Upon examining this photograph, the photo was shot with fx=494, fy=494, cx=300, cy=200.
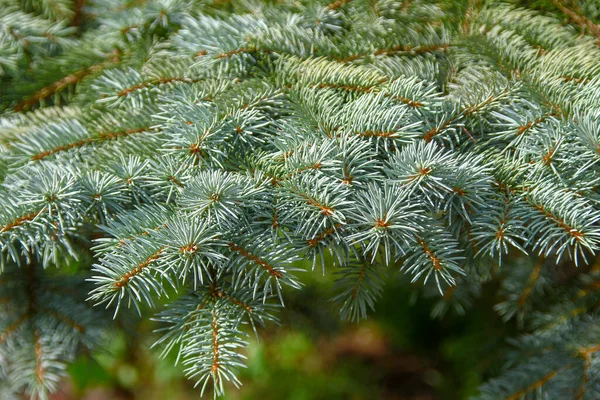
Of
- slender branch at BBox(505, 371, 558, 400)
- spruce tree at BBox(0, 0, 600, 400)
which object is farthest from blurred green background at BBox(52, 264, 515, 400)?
spruce tree at BBox(0, 0, 600, 400)

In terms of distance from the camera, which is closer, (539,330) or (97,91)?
(97,91)

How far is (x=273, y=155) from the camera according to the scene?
25.4 inches

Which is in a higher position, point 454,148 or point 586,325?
point 454,148

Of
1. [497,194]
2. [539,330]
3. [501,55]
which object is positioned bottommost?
[539,330]

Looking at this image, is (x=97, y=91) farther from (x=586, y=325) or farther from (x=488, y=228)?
(x=586, y=325)

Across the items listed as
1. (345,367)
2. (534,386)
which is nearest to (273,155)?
(534,386)

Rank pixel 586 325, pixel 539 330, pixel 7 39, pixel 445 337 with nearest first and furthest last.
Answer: pixel 7 39 → pixel 586 325 → pixel 539 330 → pixel 445 337

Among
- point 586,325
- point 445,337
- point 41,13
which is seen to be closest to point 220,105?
point 41,13

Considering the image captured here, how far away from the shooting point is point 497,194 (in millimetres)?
635

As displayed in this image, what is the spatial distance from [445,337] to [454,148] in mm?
1639

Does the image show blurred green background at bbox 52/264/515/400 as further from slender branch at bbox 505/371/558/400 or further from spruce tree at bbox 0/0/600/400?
spruce tree at bbox 0/0/600/400

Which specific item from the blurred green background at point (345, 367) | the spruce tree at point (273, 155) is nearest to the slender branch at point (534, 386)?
the spruce tree at point (273, 155)

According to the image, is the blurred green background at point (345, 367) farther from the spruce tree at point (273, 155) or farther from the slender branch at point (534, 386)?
the spruce tree at point (273, 155)

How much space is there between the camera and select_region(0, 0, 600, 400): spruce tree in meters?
0.59
